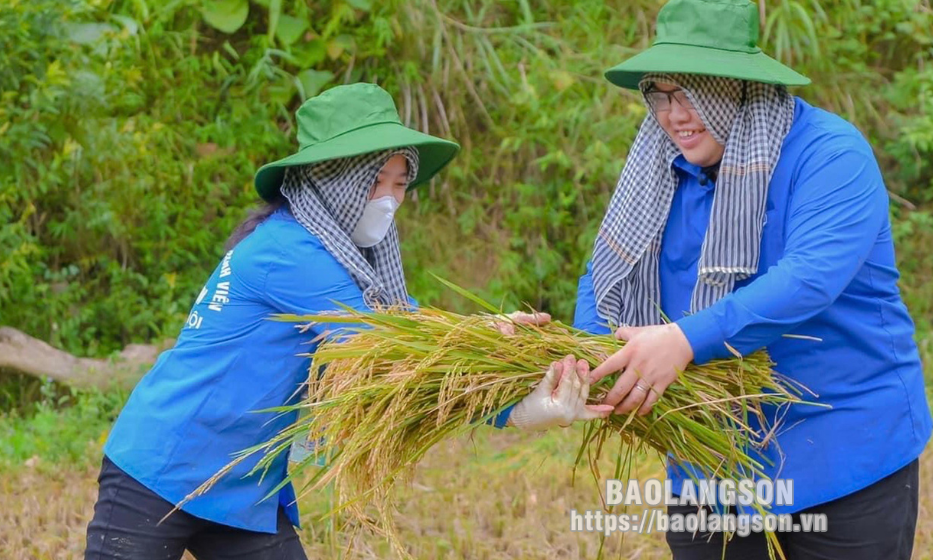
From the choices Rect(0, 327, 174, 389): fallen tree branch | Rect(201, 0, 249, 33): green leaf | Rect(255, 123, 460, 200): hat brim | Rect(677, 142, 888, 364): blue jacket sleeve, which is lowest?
Rect(0, 327, 174, 389): fallen tree branch

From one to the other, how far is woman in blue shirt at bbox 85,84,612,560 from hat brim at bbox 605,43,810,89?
510 millimetres

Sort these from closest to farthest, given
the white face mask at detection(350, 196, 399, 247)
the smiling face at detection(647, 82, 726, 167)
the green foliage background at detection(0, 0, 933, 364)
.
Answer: the smiling face at detection(647, 82, 726, 167), the white face mask at detection(350, 196, 399, 247), the green foliage background at detection(0, 0, 933, 364)

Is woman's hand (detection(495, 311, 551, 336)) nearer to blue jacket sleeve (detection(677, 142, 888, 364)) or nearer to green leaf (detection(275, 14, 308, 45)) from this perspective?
blue jacket sleeve (detection(677, 142, 888, 364))

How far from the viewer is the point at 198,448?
249cm

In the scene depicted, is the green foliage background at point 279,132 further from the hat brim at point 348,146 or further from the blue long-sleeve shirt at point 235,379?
the blue long-sleeve shirt at point 235,379

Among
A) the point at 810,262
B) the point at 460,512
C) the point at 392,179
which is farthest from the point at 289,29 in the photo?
the point at 810,262

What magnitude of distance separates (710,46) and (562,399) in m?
0.77

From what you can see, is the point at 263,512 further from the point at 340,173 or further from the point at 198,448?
the point at 340,173

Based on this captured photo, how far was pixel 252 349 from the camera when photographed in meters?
2.49

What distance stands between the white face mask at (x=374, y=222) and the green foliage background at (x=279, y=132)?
3.24m

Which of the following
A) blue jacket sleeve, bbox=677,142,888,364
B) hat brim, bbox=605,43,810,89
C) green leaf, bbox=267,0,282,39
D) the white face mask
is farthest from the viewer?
green leaf, bbox=267,0,282,39

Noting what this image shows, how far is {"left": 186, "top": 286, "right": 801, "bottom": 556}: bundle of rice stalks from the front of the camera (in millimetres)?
2256

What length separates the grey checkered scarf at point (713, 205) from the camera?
7.47 ft

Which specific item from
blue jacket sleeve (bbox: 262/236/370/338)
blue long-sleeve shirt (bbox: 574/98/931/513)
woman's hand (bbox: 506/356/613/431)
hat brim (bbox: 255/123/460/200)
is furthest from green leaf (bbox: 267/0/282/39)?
woman's hand (bbox: 506/356/613/431)
